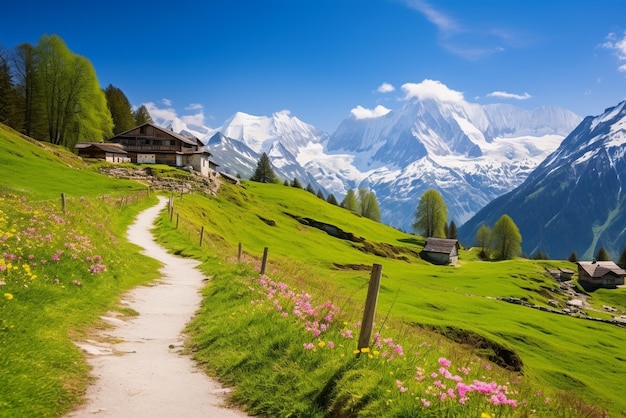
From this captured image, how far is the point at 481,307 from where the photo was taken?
5366 centimetres

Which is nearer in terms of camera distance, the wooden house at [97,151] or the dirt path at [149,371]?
the dirt path at [149,371]

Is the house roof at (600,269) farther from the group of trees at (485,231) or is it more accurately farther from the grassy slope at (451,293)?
the group of trees at (485,231)

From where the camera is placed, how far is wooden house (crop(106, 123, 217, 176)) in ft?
342

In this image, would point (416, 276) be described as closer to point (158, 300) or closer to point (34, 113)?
point (158, 300)

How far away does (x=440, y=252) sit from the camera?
11975 centimetres

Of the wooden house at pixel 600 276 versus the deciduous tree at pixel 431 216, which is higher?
the deciduous tree at pixel 431 216

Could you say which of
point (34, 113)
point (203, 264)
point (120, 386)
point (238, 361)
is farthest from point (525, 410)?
point (34, 113)

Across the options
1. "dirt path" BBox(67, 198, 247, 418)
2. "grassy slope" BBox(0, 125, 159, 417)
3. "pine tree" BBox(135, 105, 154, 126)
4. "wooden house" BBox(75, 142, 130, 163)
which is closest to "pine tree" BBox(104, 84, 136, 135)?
"pine tree" BBox(135, 105, 154, 126)

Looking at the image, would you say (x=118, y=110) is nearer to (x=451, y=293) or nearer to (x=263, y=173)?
(x=263, y=173)

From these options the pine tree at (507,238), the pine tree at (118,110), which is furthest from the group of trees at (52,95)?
the pine tree at (507,238)

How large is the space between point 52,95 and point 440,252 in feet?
348

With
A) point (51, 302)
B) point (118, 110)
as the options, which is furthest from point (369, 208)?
point (51, 302)

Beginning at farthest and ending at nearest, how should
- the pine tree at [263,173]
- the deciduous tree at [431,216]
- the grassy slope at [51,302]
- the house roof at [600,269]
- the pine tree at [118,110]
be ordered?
1. the pine tree at [263,173]
2. the deciduous tree at [431,216]
3. the pine tree at [118,110]
4. the house roof at [600,269]
5. the grassy slope at [51,302]

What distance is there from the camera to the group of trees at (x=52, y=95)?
92500mm
